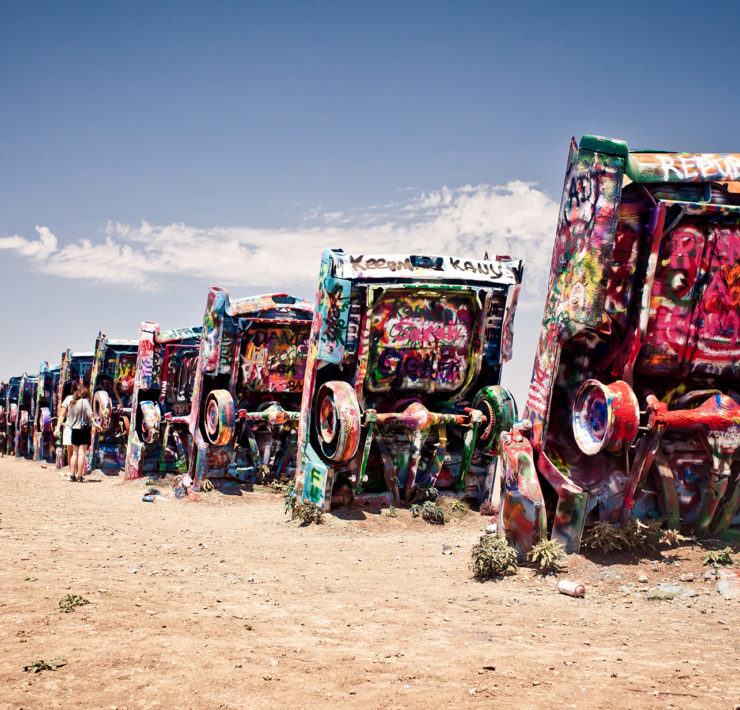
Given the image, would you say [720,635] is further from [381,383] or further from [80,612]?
[381,383]

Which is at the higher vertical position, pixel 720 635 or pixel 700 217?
pixel 700 217

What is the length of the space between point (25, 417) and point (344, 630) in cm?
2100

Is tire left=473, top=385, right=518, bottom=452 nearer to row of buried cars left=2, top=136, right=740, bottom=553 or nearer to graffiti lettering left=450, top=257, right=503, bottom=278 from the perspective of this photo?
row of buried cars left=2, top=136, right=740, bottom=553

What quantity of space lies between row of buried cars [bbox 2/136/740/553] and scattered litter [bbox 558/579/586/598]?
50 centimetres

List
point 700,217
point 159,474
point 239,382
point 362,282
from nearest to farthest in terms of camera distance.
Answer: point 700,217
point 362,282
point 239,382
point 159,474

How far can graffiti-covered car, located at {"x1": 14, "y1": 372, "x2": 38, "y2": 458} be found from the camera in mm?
22453

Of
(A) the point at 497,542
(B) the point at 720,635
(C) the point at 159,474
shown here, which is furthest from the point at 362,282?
(C) the point at 159,474

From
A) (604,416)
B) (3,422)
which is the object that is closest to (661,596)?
(604,416)

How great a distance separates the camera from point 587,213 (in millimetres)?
5215

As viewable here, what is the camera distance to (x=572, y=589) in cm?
477

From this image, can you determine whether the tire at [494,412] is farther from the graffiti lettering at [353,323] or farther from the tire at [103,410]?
the tire at [103,410]

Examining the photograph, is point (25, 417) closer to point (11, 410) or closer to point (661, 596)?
point (11, 410)

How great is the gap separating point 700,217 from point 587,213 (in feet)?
2.48

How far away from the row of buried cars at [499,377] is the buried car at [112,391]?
0.05 m
